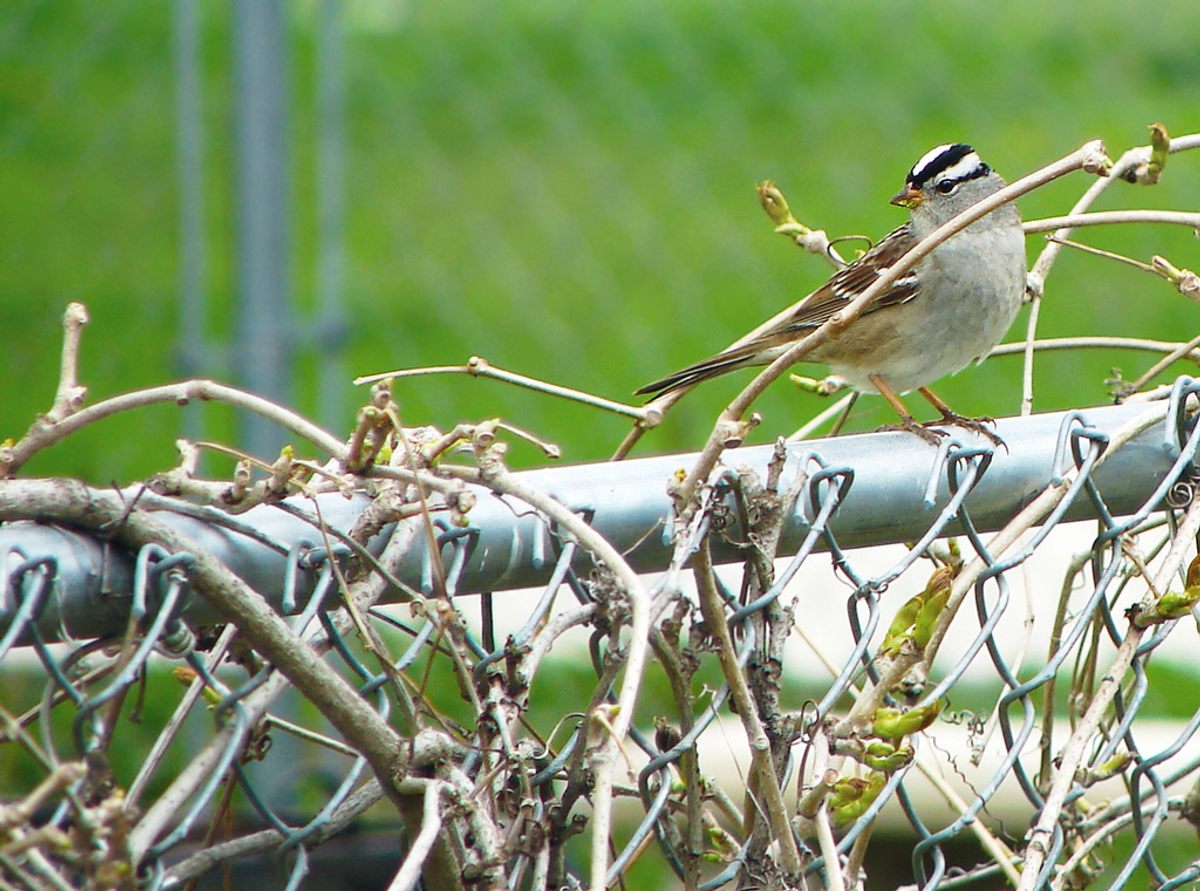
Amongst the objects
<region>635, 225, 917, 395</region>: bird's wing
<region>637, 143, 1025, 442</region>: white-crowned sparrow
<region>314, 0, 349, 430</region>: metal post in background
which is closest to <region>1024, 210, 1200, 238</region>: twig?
<region>635, 225, 917, 395</region>: bird's wing

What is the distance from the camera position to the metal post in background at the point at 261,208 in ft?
12.1

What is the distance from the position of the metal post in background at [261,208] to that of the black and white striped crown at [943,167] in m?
1.57

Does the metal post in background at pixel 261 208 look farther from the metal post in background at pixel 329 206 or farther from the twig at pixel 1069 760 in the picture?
the twig at pixel 1069 760

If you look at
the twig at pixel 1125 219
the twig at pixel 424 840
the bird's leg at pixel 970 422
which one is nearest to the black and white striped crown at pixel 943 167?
the bird's leg at pixel 970 422

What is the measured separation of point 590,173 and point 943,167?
151 inches

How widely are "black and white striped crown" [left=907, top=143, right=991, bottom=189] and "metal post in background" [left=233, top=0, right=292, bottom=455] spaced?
5.15 ft

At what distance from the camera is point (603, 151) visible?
7078mm

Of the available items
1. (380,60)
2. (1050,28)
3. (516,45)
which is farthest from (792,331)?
(1050,28)

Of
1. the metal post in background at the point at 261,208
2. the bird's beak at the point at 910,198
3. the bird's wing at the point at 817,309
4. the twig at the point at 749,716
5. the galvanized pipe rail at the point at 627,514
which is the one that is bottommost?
the twig at the point at 749,716

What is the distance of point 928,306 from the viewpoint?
3.03 metres

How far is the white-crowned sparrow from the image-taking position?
2.96 m

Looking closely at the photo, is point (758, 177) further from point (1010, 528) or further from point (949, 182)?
point (1010, 528)

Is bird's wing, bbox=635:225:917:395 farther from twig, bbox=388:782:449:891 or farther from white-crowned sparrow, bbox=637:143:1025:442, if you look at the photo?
twig, bbox=388:782:449:891

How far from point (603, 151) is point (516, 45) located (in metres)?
0.70
